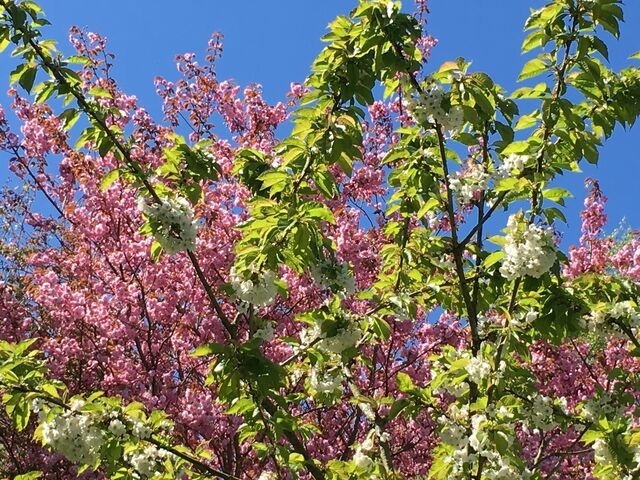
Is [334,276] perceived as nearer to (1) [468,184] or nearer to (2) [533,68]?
(1) [468,184]

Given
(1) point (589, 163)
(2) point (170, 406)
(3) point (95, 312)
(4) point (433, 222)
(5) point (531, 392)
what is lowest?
(5) point (531, 392)

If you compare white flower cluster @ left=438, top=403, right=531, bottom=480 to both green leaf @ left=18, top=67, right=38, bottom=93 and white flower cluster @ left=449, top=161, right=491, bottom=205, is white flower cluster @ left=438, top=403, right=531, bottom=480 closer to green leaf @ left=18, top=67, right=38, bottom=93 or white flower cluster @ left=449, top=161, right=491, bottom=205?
white flower cluster @ left=449, top=161, right=491, bottom=205

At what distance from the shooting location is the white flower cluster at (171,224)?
3.64 m

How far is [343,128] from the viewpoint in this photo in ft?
11.3

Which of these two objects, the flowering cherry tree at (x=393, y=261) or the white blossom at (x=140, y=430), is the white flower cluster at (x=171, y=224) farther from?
the white blossom at (x=140, y=430)

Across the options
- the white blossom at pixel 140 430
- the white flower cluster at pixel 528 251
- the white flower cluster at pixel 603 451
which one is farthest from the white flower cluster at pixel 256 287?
the white flower cluster at pixel 603 451

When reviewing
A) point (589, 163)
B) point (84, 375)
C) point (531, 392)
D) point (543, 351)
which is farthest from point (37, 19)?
point (543, 351)

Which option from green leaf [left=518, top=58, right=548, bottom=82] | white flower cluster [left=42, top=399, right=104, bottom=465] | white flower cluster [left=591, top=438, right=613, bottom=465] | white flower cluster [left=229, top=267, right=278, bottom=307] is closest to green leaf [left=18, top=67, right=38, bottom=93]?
white flower cluster [left=229, top=267, right=278, bottom=307]

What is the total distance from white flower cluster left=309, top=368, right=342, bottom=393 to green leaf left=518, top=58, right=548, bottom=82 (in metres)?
2.10

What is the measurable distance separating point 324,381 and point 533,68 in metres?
2.19

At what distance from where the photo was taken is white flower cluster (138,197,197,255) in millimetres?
3643

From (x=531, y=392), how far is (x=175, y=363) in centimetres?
627

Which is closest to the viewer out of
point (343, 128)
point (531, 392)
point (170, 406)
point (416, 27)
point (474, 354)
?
point (416, 27)

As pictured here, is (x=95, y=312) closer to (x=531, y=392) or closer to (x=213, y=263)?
(x=213, y=263)
